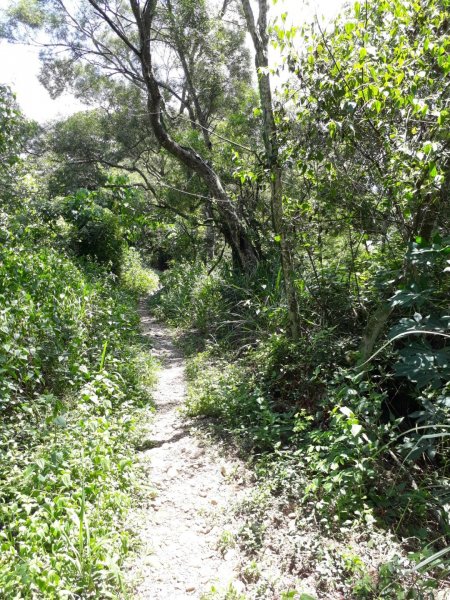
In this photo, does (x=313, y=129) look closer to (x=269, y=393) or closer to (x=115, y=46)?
(x=269, y=393)

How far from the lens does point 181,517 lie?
9.04 feet

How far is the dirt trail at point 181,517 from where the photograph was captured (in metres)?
2.20

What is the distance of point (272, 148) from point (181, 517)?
10.2ft

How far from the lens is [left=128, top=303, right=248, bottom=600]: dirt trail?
220 centimetres

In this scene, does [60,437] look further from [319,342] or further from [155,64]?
[155,64]

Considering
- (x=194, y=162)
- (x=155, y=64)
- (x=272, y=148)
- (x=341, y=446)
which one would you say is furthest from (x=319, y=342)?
(x=155, y=64)

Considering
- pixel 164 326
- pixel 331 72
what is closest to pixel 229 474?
pixel 331 72

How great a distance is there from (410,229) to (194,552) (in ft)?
8.94

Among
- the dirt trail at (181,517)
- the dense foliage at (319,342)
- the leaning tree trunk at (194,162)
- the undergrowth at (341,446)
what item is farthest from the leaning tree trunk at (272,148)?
the leaning tree trunk at (194,162)

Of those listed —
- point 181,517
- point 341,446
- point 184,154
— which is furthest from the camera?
point 184,154

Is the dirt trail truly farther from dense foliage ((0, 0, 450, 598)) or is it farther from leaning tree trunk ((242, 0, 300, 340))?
leaning tree trunk ((242, 0, 300, 340))

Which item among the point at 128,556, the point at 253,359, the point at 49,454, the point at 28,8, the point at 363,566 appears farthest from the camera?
the point at 28,8

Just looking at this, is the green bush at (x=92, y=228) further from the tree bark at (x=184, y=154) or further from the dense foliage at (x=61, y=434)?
the dense foliage at (x=61, y=434)

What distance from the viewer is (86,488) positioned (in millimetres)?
2436
